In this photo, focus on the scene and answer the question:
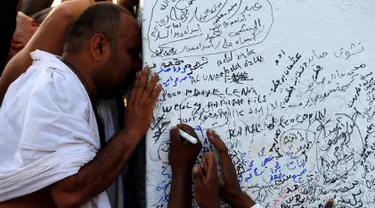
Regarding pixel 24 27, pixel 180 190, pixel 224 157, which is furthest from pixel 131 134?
pixel 24 27

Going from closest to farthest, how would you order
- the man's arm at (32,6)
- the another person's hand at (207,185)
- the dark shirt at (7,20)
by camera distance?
the another person's hand at (207,185) < the dark shirt at (7,20) < the man's arm at (32,6)

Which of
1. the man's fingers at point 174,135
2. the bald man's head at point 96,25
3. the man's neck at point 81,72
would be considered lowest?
the man's fingers at point 174,135

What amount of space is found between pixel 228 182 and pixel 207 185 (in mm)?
157

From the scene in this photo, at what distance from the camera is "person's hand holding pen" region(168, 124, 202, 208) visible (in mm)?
2613

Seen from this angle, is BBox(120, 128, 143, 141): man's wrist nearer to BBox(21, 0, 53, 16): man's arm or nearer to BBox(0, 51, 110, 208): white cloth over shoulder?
BBox(0, 51, 110, 208): white cloth over shoulder

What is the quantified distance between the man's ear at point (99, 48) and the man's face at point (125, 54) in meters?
0.03

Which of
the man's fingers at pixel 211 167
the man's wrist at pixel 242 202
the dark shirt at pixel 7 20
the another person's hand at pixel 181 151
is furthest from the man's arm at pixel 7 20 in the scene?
the man's wrist at pixel 242 202

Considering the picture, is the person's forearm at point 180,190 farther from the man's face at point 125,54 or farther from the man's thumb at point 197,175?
the man's face at point 125,54

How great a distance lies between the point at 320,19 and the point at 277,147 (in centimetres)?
66

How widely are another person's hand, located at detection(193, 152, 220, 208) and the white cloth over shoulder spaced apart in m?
0.45

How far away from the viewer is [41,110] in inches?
93.5

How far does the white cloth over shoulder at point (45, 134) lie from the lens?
2.36 meters

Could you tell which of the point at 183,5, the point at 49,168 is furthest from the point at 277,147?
the point at 49,168

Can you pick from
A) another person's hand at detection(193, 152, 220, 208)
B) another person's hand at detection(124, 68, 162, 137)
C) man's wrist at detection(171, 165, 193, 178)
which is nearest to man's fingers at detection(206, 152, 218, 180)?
another person's hand at detection(193, 152, 220, 208)
